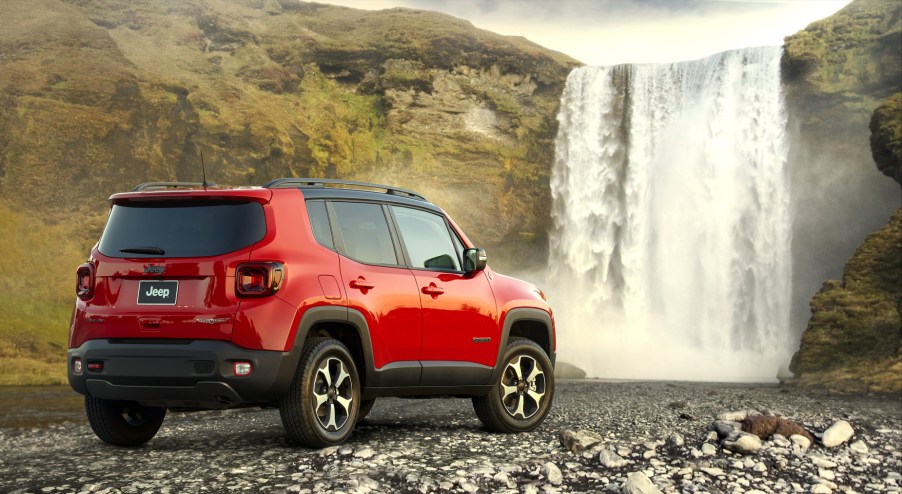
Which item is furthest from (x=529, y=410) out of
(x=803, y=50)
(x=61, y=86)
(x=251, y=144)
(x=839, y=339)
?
(x=61, y=86)

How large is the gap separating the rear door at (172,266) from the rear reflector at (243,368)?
0.78 feet

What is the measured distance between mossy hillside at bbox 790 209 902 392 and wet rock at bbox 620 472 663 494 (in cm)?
2129

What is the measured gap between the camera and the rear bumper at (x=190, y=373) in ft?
21.3

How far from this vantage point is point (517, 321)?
911 centimetres

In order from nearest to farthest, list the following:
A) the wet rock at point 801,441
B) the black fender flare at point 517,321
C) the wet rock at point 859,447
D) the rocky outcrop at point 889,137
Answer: the wet rock at point 801,441, the wet rock at point 859,447, the black fender flare at point 517,321, the rocky outcrop at point 889,137

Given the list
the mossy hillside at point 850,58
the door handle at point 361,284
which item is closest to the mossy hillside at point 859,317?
the mossy hillside at point 850,58

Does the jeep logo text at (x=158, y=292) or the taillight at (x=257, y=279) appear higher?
the taillight at (x=257, y=279)

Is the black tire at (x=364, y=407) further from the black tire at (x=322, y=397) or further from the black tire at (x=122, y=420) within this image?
the black tire at (x=122, y=420)

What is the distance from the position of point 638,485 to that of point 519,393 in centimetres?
274

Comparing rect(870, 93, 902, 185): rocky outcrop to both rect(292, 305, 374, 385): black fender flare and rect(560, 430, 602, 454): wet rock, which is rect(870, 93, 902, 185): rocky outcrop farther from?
rect(292, 305, 374, 385): black fender flare

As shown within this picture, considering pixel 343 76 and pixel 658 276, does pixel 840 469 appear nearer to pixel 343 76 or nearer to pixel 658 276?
pixel 658 276

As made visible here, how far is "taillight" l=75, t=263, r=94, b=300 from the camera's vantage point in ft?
23.1

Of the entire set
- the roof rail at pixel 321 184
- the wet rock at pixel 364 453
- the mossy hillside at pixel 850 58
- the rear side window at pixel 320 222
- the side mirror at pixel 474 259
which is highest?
the mossy hillside at pixel 850 58

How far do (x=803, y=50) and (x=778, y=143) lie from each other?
4.96 m
